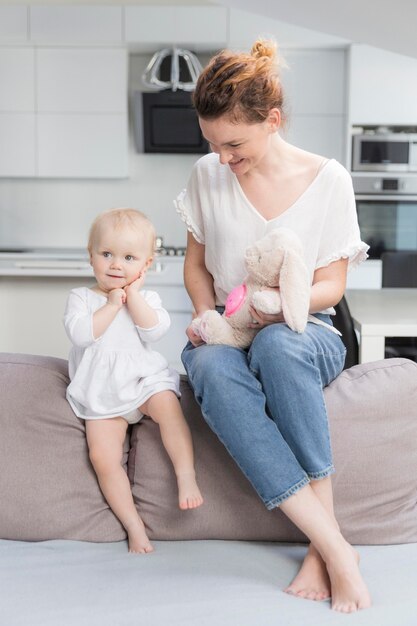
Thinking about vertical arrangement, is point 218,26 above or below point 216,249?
above

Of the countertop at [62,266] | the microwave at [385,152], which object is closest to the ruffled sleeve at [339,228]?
the countertop at [62,266]

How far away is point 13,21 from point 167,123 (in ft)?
3.51

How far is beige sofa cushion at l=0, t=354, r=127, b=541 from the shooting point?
1913 millimetres

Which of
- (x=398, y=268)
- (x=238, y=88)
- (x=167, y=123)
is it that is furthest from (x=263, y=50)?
(x=167, y=123)

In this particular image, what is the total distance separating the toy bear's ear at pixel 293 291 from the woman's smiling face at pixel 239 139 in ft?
0.95

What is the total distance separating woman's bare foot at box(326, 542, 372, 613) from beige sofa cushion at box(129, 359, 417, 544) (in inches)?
8.7

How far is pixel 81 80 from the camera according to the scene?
5312 millimetres

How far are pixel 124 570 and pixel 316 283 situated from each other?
76 cm

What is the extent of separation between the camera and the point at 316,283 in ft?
6.66

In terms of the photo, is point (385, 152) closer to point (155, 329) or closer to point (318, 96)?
point (318, 96)

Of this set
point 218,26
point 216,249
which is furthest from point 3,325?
point 216,249

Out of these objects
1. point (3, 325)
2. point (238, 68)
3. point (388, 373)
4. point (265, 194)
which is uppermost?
point (238, 68)

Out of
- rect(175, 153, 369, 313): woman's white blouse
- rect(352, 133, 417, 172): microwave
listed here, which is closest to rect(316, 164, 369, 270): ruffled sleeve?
rect(175, 153, 369, 313): woman's white blouse

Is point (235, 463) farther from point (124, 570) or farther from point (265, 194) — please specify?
point (265, 194)
